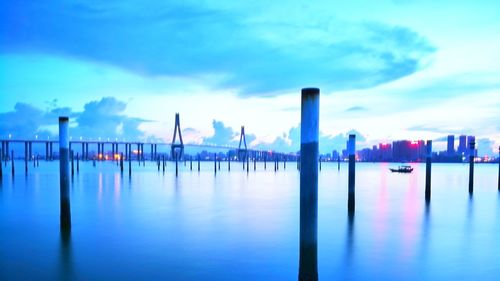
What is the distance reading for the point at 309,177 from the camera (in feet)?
16.0

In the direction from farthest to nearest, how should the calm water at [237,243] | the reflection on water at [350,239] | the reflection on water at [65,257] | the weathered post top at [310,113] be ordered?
the reflection on water at [350,239] < the calm water at [237,243] < the reflection on water at [65,257] < the weathered post top at [310,113]

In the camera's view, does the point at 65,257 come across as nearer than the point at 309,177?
No

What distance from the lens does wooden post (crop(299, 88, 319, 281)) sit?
191 inches

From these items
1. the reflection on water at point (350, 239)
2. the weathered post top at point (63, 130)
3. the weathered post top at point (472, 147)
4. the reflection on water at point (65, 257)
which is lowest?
the reflection on water at point (350, 239)

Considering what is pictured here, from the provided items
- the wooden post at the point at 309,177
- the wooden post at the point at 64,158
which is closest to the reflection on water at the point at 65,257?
the wooden post at the point at 64,158

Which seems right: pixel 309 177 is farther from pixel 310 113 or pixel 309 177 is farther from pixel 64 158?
pixel 64 158

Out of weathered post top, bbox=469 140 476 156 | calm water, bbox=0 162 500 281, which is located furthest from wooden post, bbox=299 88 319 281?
weathered post top, bbox=469 140 476 156

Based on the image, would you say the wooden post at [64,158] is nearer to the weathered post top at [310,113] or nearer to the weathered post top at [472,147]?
the weathered post top at [310,113]

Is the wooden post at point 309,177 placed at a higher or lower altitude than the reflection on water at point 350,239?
higher

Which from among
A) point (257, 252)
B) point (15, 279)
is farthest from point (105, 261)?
point (257, 252)

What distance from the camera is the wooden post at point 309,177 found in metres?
4.84

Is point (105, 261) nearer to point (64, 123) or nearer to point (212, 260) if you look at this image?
point (212, 260)

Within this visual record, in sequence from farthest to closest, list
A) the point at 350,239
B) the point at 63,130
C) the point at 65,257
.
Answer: the point at 350,239
the point at 63,130
the point at 65,257

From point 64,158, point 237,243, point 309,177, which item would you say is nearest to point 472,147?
point 237,243
